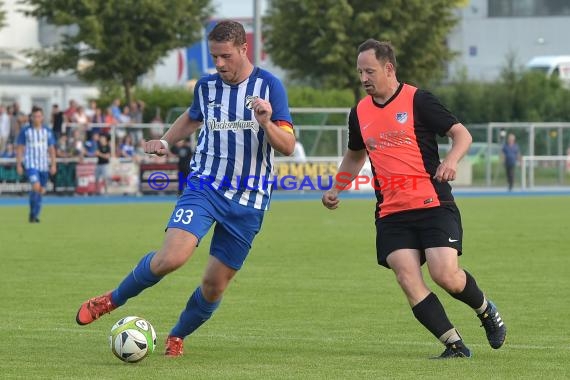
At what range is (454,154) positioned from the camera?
27.8 feet

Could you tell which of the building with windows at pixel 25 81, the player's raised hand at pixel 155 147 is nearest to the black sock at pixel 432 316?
the player's raised hand at pixel 155 147

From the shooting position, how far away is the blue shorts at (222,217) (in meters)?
8.63

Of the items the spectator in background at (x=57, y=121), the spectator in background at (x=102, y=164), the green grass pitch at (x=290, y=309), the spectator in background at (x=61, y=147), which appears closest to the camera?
the green grass pitch at (x=290, y=309)

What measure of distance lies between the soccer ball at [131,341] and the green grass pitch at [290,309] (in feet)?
0.23

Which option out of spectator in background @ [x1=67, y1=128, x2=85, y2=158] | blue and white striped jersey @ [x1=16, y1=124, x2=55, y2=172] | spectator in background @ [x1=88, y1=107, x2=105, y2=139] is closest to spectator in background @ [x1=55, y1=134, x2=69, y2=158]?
spectator in background @ [x1=67, y1=128, x2=85, y2=158]

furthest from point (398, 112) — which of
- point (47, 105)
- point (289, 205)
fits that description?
point (47, 105)

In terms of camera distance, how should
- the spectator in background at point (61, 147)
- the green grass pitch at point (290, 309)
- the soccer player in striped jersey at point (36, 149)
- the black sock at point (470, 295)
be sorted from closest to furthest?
the green grass pitch at point (290, 309)
the black sock at point (470, 295)
the soccer player in striped jersey at point (36, 149)
the spectator in background at point (61, 147)

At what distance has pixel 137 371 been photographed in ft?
26.8

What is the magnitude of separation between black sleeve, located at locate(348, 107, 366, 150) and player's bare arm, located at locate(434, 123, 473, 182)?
24.1 inches

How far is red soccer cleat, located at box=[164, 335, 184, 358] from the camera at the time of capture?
889 centimetres

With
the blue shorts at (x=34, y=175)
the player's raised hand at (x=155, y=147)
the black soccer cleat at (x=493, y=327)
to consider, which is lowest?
the blue shorts at (x=34, y=175)

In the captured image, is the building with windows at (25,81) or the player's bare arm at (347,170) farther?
the building with windows at (25,81)

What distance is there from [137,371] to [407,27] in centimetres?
3479

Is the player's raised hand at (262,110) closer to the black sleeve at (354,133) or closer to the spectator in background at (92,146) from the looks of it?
the black sleeve at (354,133)
